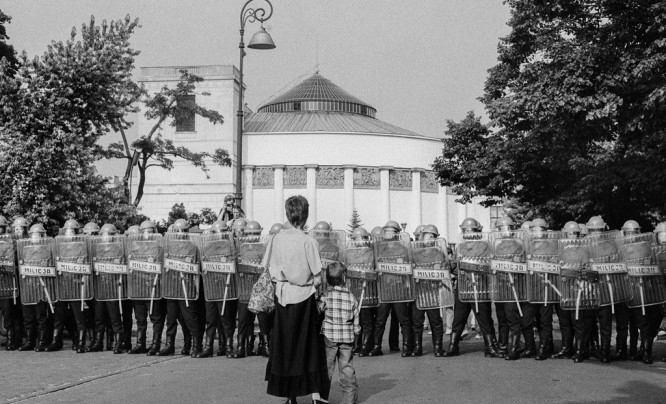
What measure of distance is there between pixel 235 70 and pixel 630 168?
2094 inches

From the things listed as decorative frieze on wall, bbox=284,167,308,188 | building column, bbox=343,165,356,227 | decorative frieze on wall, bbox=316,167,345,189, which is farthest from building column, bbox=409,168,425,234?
decorative frieze on wall, bbox=284,167,308,188

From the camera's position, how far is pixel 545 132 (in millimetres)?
21672

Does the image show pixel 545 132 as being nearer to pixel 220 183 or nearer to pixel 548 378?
pixel 548 378

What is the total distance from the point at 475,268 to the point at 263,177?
Answer: 64740 millimetres

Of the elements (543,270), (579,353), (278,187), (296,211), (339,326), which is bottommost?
(579,353)

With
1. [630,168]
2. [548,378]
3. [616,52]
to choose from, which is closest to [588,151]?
[630,168]

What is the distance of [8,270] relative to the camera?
15016 millimetres

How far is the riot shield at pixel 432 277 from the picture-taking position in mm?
14148

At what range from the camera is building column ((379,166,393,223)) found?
79.9 metres

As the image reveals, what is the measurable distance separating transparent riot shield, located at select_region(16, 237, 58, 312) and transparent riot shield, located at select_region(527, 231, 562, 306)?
293 inches

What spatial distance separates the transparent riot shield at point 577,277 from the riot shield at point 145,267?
237 inches

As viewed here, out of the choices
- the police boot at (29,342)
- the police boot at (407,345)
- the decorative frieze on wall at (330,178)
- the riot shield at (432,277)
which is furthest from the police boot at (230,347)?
the decorative frieze on wall at (330,178)

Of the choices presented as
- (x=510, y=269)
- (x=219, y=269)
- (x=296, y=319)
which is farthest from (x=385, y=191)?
(x=296, y=319)

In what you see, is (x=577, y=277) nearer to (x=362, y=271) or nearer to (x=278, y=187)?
(x=362, y=271)
